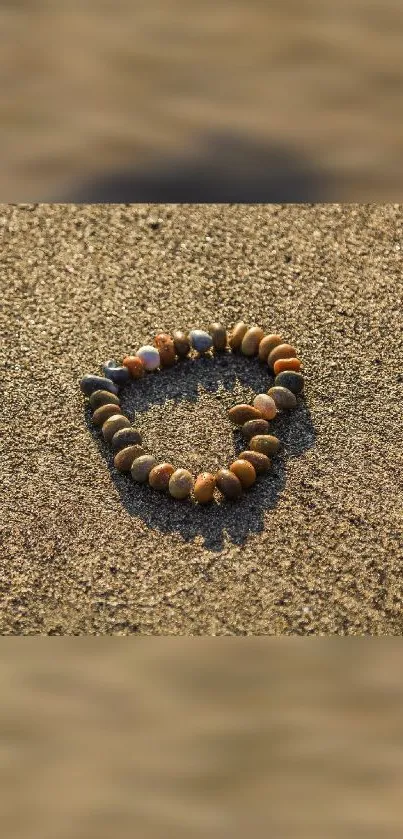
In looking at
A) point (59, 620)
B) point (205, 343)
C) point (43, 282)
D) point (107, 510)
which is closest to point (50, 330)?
point (43, 282)

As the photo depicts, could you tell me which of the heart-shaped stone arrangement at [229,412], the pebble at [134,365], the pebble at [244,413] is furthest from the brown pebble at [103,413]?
the pebble at [244,413]

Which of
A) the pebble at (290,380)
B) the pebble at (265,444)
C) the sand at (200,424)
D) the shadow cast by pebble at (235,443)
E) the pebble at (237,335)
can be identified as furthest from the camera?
the pebble at (237,335)

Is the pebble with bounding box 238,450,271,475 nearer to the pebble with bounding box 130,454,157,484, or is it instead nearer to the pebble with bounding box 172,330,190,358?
the pebble with bounding box 130,454,157,484

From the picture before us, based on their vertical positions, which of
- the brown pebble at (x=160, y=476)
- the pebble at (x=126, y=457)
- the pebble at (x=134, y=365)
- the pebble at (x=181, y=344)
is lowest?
the brown pebble at (x=160, y=476)

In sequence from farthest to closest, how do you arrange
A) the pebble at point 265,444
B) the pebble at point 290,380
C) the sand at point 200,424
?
the pebble at point 290,380 → the pebble at point 265,444 → the sand at point 200,424

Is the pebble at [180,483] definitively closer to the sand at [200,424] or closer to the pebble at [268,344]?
the sand at [200,424]

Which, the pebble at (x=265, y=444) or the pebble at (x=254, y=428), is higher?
the pebble at (x=254, y=428)

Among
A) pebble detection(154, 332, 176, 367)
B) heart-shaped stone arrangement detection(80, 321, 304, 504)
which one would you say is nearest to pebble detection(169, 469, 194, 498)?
heart-shaped stone arrangement detection(80, 321, 304, 504)
